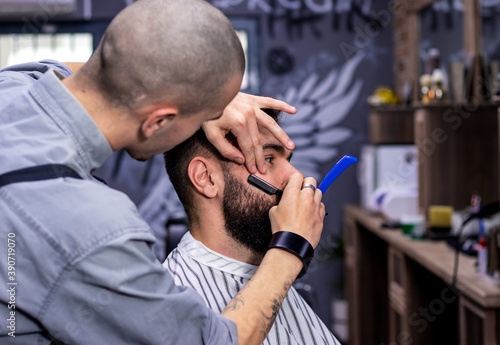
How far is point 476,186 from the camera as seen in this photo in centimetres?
351

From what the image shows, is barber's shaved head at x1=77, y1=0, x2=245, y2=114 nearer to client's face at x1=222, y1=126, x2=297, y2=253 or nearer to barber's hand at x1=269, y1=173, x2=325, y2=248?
barber's hand at x1=269, y1=173, x2=325, y2=248

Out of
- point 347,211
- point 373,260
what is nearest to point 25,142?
point 373,260

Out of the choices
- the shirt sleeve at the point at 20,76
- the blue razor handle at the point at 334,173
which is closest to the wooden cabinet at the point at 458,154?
the blue razor handle at the point at 334,173

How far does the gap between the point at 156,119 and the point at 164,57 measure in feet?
0.39

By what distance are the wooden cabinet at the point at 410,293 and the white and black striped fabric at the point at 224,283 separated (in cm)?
76

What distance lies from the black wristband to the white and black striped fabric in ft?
1.52

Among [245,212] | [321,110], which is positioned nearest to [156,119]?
[245,212]

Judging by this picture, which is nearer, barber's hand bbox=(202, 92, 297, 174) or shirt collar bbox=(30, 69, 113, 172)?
shirt collar bbox=(30, 69, 113, 172)

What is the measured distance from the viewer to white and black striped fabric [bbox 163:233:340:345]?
67.7 inches

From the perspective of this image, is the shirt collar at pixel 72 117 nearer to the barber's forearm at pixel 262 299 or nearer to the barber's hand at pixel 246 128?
the barber's forearm at pixel 262 299

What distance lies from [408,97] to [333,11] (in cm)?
123

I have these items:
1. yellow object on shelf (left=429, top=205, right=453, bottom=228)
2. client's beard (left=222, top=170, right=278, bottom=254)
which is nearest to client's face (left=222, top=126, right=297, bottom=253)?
client's beard (left=222, top=170, right=278, bottom=254)

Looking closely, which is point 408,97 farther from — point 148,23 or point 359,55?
point 148,23

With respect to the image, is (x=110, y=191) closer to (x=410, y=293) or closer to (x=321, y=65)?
(x=410, y=293)
